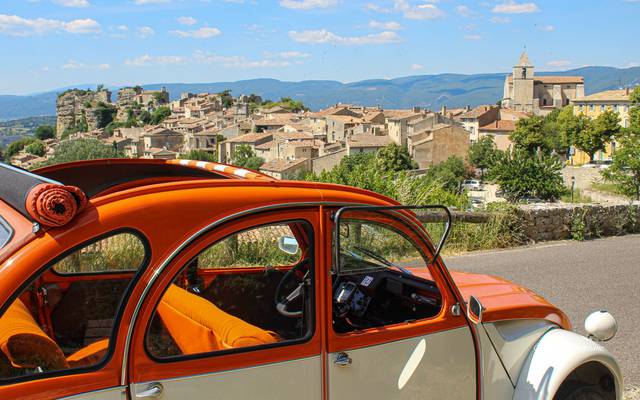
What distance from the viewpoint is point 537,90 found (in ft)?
575

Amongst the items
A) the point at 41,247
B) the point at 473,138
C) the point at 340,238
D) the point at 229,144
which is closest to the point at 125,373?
the point at 41,247

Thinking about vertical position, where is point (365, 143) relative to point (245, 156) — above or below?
above

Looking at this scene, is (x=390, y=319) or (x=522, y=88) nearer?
(x=390, y=319)

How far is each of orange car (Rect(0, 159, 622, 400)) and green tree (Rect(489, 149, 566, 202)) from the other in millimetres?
23489

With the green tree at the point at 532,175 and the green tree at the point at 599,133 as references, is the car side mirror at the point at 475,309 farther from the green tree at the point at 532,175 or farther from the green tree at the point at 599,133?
the green tree at the point at 599,133

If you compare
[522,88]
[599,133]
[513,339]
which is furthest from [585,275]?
[522,88]

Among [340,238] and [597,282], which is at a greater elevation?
[340,238]

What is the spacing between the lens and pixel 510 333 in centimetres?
359

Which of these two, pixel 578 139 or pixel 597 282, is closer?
pixel 597 282

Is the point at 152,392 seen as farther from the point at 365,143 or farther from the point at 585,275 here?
the point at 365,143

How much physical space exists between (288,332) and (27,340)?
111cm

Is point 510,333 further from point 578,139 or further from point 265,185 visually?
point 578,139

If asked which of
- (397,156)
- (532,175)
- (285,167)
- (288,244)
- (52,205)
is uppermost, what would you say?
(52,205)

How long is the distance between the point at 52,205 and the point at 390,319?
1.96 metres
